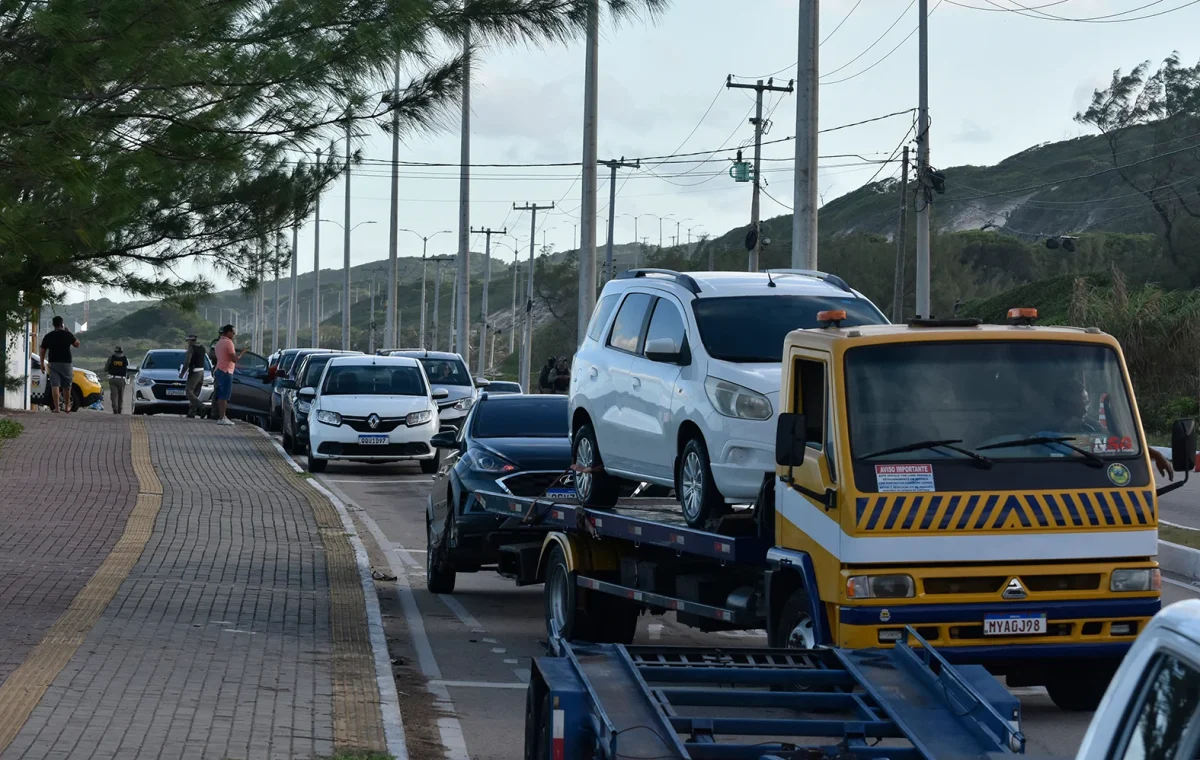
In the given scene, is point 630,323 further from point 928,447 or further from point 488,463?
point 928,447

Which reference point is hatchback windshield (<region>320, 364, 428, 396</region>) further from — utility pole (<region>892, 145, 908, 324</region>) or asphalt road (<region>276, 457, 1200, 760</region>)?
utility pole (<region>892, 145, 908, 324</region>)

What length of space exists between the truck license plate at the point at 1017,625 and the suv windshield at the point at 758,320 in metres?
2.38

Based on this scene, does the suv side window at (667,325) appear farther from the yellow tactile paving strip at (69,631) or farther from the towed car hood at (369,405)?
the towed car hood at (369,405)

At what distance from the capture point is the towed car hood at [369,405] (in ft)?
85.3

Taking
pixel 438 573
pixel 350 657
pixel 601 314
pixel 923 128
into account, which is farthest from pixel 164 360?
pixel 350 657

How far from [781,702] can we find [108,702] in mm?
4296

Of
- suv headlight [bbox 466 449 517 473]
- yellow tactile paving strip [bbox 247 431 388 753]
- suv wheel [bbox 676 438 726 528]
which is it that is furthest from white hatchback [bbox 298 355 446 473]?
suv wheel [bbox 676 438 726 528]

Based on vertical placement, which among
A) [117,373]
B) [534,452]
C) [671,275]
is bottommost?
[117,373]

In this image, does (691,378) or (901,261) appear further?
(901,261)

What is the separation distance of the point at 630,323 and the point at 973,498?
12.2 feet

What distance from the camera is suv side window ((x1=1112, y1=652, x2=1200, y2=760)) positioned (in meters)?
2.54

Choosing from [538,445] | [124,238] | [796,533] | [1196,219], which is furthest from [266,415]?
[1196,219]

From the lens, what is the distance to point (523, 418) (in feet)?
49.3

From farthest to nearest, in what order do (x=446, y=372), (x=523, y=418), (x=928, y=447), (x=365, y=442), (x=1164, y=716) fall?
(x=446, y=372) → (x=365, y=442) → (x=523, y=418) → (x=928, y=447) → (x=1164, y=716)
